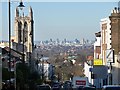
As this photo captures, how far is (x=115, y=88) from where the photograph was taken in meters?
25.5

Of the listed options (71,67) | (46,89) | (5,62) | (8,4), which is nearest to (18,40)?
(71,67)

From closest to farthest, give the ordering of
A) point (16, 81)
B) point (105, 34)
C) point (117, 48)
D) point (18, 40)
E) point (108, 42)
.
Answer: point (16, 81) → point (117, 48) → point (108, 42) → point (105, 34) → point (18, 40)

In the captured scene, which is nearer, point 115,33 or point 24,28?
point 115,33

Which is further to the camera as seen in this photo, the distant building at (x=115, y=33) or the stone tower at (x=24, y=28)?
the stone tower at (x=24, y=28)

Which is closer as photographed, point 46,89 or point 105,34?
point 46,89

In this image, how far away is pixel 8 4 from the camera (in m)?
26.1

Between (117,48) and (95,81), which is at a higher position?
(117,48)

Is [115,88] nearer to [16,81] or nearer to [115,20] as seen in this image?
[16,81]

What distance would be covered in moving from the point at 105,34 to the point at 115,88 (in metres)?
50.2

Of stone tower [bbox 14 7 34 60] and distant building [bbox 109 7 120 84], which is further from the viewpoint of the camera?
stone tower [bbox 14 7 34 60]

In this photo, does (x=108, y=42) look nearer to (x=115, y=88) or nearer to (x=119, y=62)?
Result: (x=119, y=62)

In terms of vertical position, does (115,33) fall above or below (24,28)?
below

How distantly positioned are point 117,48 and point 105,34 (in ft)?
39.6

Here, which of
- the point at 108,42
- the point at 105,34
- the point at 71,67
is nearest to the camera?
the point at 108,42
